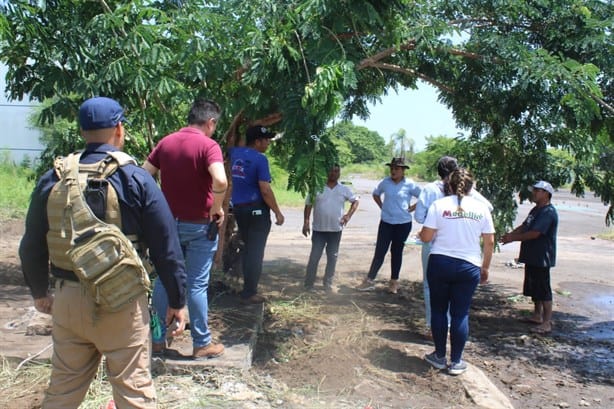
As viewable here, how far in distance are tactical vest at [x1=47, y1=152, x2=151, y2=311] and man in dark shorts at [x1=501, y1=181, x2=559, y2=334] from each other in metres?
4.78

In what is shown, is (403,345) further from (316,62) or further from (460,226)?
(316,62)

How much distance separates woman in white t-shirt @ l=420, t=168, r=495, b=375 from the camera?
454 cm

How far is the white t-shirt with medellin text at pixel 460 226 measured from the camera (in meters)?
4.53

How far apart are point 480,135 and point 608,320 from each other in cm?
284

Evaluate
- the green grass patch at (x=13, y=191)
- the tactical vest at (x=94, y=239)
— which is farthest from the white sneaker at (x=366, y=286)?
the green grass patch at (x=13, y=191)

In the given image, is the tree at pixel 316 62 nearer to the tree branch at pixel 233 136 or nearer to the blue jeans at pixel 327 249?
the tree branch at pixel 233 136

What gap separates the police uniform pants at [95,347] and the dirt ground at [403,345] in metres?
1.14

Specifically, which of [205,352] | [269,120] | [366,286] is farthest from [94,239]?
[366,286]

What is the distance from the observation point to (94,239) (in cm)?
236

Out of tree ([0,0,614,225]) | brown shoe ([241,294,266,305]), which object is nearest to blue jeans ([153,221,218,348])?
tree ([0,0,614,225])

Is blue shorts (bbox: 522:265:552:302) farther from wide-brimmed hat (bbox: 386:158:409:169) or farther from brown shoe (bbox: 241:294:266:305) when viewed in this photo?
brown shoe (bbox: 241:294:266:305)

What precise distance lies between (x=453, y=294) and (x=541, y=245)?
2.03 meters

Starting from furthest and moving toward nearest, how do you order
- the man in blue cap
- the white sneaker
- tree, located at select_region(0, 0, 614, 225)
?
the white sneaker, tree, located at select_region(0, 0, 614, 225), the man in blue cap

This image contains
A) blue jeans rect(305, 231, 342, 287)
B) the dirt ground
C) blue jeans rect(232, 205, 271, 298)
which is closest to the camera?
the dirt ground
